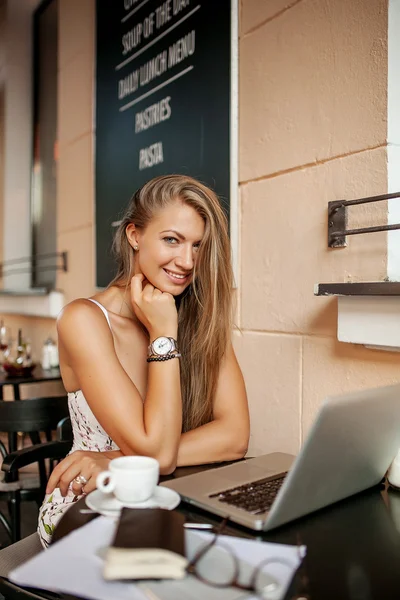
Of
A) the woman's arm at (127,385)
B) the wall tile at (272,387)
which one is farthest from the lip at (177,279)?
the wall tile at (272,387)

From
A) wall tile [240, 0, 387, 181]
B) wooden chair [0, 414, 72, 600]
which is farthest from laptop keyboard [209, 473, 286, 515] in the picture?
wall tile [240, 0, 387, 181]

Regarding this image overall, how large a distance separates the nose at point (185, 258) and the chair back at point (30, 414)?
79 cm

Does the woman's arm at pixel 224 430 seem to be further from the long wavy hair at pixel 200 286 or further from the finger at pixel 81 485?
the finger at pixel 81 485

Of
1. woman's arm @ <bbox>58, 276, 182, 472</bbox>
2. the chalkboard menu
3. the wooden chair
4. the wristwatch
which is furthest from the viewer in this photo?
the chalkboard menu

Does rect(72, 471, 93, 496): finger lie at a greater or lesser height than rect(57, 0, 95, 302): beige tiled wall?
lesser

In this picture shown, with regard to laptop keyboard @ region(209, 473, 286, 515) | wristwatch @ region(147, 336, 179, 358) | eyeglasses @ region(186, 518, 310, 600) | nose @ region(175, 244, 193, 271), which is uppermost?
nose @ region(175, 244, 193, 271)

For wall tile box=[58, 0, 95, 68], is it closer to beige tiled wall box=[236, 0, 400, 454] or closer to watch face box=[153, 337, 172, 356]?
beige tiled wall box=[236, 0, 400, 454]

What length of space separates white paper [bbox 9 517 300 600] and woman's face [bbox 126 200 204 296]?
2.92 ft

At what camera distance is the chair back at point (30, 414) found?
192 cm

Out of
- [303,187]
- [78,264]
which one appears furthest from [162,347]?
[78,264]

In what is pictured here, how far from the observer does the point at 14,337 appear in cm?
422

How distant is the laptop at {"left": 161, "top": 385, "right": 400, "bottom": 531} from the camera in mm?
860

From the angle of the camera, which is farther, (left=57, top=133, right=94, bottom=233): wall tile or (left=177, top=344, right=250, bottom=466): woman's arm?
(left=57, top=133, right=94, bottom=233): wall tile

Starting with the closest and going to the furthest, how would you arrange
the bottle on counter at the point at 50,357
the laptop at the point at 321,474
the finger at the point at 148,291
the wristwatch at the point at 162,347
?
the laptop at the point at 321,474
the wristwatch at the point at 162,347
the finger at the point at 148,291
the bottle on counter at the point at 50,357
